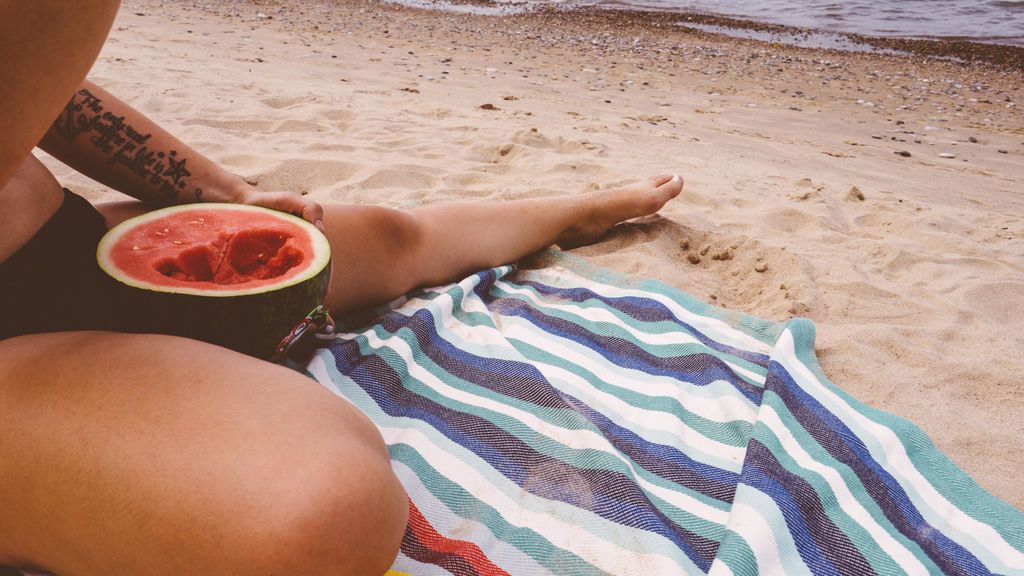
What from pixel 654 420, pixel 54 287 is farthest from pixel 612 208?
pixel 54 287

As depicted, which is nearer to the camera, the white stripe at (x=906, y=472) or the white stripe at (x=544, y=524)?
the white stripe at (x=544, y=524)

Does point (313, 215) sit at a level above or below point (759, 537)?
above

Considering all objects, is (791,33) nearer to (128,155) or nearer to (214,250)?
(128,155)

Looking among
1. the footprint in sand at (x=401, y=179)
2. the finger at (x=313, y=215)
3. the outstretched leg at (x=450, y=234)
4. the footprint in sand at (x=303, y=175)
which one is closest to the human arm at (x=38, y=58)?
the finger at (x=313, y=215)

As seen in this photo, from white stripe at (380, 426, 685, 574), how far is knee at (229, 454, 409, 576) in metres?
0.51

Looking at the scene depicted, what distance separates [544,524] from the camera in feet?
5.34

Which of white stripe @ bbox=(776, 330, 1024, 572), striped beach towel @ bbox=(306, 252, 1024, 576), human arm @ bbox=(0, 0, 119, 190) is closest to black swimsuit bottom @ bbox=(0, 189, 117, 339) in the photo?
human arm @ bbox=(0, 0, 119, 190)

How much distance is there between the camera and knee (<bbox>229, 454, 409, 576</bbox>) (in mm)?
1086

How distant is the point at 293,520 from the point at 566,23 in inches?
540

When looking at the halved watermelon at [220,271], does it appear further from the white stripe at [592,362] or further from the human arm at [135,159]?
the white stripe at [592,362]

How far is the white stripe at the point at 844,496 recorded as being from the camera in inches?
61.9

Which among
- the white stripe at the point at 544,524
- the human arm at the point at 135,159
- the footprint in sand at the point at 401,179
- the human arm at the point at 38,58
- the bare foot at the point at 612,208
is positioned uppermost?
the human arm at the point at 38,58

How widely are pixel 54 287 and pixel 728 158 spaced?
14.6 feet

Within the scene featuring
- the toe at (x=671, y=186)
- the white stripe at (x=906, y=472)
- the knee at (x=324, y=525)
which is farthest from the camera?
the toe at (x=671, y=186)
